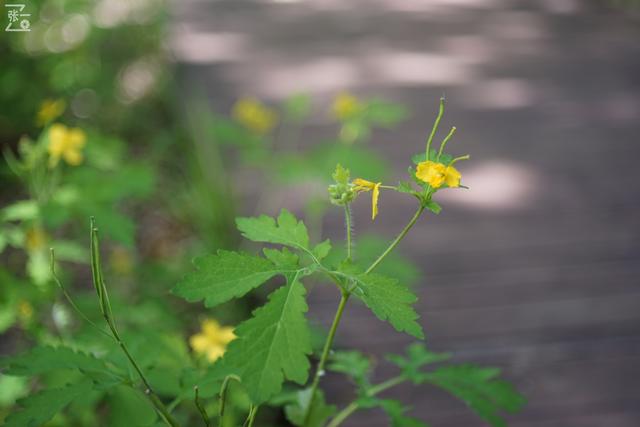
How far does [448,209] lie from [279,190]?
Result: 29.0 inches

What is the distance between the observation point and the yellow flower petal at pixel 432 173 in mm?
625

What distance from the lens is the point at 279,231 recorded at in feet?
2.30

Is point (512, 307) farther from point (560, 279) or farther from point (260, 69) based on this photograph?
point (260, 69)

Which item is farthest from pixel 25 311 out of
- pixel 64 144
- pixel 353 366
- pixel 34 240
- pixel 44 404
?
pixel 353 366

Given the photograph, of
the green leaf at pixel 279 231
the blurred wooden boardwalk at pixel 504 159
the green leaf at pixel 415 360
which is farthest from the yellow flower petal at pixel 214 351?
the blurred wooden boardwalk at pixel 504 159

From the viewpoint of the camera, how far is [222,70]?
3895 mm

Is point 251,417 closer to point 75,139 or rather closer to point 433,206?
point 433,206

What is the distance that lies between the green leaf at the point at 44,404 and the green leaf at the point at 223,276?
0.19 meters

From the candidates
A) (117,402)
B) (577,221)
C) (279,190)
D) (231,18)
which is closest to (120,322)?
(117,402)

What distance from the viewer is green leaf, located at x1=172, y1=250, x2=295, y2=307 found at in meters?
0.61

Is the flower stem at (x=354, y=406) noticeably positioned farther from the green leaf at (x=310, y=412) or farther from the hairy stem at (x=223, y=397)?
the hairy stem at (x=223, y=397)

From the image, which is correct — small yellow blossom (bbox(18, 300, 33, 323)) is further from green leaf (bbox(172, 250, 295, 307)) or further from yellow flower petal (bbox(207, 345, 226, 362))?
green leaf (bbox(172, 250, 295, 307))

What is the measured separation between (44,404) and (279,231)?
320 millimetres

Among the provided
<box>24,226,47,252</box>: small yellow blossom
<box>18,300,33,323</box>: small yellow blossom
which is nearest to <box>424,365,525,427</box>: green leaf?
<box>18,300,33,323</box>: small yellow blossom
